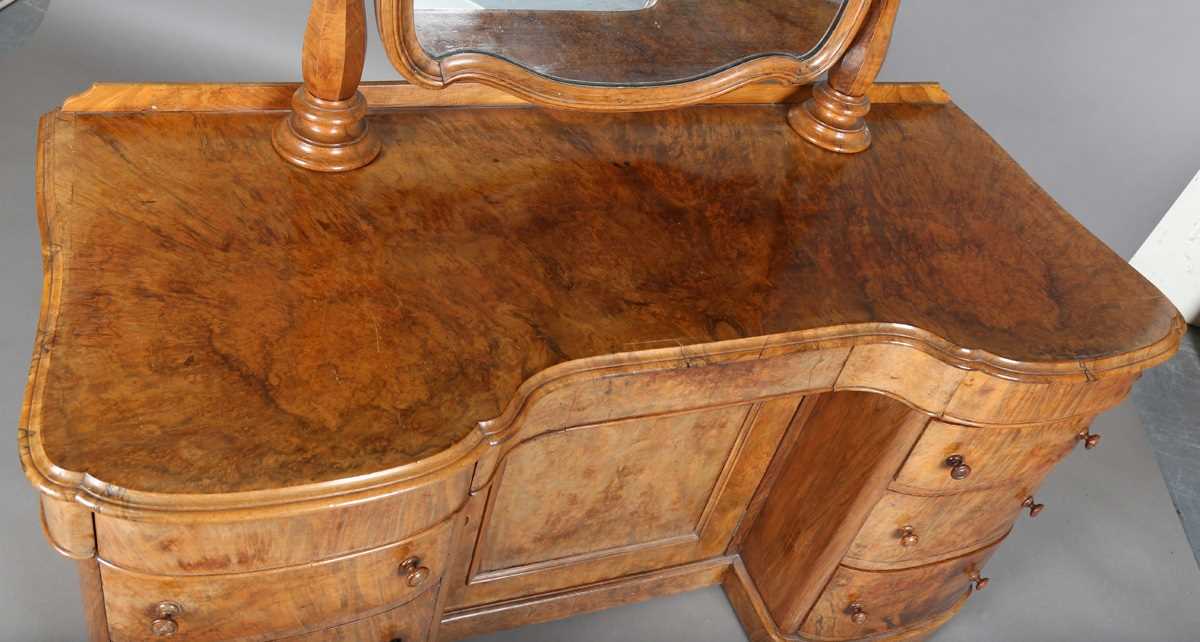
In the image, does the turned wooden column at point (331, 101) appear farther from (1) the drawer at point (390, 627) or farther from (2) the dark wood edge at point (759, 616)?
(2) the dark wood edge at point (759, 616)

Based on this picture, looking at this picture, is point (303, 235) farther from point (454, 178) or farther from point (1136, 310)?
point (1136, 310)

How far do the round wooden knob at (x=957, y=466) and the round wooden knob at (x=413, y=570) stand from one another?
97 centimetres

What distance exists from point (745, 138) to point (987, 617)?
1.34 meters

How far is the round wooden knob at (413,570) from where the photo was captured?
1491mm

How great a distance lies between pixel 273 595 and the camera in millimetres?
1439

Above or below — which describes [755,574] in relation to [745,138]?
below

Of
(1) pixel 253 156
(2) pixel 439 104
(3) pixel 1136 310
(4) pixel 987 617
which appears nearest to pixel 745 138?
(2) pixel 439 104

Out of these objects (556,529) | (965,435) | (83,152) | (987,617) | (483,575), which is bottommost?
(987,617)

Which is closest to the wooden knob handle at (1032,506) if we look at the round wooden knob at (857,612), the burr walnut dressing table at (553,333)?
the burr walnut dressing table at (553,333)

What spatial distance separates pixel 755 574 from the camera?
7.77ft

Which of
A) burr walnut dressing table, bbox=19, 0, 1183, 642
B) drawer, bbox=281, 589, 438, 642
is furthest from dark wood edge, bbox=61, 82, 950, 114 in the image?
drawer, bbox=281, 589, 438, 642

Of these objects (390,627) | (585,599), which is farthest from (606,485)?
(390,627)

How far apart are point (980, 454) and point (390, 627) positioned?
1.07 meters

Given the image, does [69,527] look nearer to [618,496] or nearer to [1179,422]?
[618,496]
